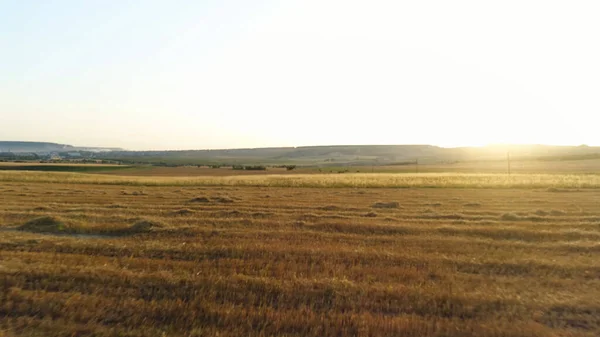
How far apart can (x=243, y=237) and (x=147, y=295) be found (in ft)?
19.8

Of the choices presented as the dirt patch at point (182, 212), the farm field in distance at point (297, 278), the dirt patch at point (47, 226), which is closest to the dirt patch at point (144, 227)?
the farm field in distance at point (297, 278)

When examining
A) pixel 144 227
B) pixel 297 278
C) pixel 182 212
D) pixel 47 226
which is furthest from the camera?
pixel 182 212

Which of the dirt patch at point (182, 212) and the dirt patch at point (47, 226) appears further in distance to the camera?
the dirt patch at point (182, 212)

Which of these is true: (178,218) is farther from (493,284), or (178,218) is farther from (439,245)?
(493,284)

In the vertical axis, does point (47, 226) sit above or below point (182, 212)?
above

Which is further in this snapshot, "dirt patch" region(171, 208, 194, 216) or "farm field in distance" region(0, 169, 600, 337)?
"dirt patch" region(171, 208, 194, 216)

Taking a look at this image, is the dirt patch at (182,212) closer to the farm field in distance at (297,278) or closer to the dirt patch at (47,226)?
the farm field in distance at (297,278)

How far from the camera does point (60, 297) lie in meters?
7.68

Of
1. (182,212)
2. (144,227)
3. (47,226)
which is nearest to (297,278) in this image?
(144,227)

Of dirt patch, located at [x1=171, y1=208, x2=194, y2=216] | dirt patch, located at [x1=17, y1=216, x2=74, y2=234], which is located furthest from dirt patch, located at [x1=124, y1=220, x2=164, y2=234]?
dirt patch, located at [x1=171, y1=208, x2=194, y2=216]

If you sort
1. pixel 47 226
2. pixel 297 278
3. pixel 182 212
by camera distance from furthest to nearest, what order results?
pixel 182 212, pixel 47 226, pixel 297 278

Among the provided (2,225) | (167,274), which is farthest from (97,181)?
(167,274)

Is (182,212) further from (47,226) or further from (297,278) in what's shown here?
(297,278)

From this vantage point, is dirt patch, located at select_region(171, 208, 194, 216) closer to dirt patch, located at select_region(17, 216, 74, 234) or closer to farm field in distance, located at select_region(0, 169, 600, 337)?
farm field in distance, located at select_region(0, 169, 600, 337)
